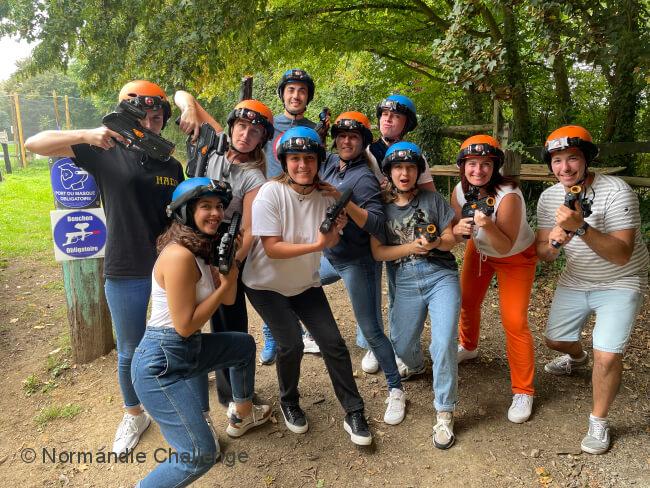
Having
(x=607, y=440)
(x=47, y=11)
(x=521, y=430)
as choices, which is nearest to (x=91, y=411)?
(x=521, y=430)

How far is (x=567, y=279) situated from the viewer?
12.6ft

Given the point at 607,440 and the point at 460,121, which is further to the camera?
the point at 460,121

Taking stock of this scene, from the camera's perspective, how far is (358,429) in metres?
3.53

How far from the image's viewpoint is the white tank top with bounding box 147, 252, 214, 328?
2.82 metres

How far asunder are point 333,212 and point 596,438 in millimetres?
2708

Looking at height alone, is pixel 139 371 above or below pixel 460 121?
below

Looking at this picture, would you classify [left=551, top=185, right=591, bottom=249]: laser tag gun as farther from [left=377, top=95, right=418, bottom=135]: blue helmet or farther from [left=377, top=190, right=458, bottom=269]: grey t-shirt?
[left=377, top=95, right=418, bottom=135]: blue helmet

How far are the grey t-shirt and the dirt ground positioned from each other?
1.43 m

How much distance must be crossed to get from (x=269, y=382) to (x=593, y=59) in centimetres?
421

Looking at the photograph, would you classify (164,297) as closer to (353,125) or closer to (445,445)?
(353,125)

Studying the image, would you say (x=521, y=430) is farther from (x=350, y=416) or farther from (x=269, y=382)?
(x=269, y=382)

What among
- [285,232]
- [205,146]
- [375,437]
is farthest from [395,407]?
[205,146]

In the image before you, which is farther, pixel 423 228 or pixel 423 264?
pixel 423 264

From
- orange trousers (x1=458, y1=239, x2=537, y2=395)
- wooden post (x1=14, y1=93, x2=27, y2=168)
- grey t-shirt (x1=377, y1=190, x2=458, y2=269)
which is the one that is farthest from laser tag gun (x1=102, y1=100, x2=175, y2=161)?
wooden post (x1=14, y1=93, x2=27, y2=168)
